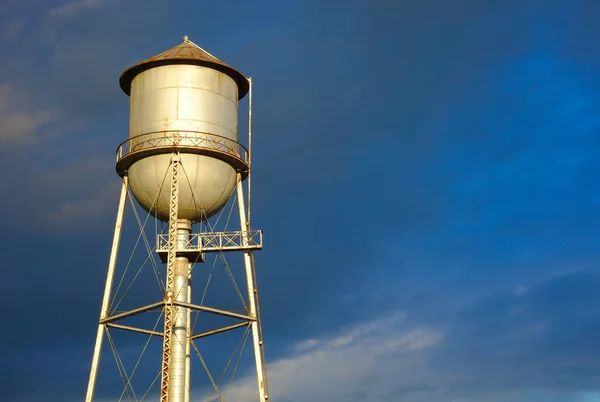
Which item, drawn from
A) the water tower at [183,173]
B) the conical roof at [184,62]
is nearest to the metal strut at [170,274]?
the water tower at [183,173]

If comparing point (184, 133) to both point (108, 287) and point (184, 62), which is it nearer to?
point (184, 62)

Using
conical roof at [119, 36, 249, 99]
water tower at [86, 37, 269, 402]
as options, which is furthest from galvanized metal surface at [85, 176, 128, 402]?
conical roof at [119, 36, 249, 99]

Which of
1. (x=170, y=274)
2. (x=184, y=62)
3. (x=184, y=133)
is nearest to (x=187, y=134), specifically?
(x=184, y=133)

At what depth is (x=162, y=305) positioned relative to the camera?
119 feet

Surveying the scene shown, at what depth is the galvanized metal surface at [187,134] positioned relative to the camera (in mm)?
38188

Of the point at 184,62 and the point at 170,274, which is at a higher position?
the point at 184,62

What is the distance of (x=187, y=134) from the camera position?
1503 inches

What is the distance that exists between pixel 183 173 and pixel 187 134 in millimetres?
1741

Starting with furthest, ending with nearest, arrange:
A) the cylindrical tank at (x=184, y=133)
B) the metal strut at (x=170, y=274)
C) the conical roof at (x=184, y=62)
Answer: the conical roof at (x=184, y=62) < the cylindrical tank at (x=184, y=133) < the metal strut at (x=170, y=274)

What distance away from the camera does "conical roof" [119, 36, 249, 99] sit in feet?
129

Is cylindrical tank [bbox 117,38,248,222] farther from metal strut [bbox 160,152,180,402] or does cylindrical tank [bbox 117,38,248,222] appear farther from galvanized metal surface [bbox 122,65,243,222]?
metal strut [bbox 160,152,180,402]

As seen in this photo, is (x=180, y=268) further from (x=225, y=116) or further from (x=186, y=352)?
(x=225, y=116)

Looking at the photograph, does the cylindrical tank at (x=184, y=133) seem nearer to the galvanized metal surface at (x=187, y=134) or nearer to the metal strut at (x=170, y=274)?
the galvanized metal surface at (x=187, y=134)

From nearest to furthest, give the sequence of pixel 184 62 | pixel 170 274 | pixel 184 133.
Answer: pixel 170 274 → pixel 184 133 → pixel 184 62
